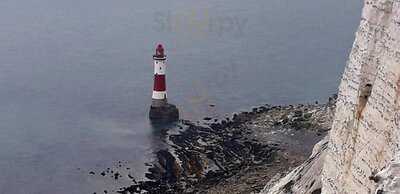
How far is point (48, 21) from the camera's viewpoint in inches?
2965

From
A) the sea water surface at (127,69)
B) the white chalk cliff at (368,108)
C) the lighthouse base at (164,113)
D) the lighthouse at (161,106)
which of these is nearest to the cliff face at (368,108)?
the white chalk cliff at (368,108)

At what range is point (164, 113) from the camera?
44.6 m

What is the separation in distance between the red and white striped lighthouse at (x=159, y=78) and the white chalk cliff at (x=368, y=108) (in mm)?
30420

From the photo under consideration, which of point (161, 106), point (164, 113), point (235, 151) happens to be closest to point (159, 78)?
point (161, 106)

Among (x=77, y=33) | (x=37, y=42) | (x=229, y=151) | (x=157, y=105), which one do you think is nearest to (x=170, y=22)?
(x=77, y=33)

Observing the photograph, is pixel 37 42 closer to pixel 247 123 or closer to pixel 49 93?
pixel 49 93

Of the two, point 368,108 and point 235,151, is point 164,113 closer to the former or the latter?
point 235,151

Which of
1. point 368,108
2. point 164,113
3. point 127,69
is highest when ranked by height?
point 368,108

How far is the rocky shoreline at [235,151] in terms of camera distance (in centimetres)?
3319

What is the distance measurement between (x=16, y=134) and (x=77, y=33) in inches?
1092

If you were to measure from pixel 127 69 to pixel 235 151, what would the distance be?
2275 centimetres

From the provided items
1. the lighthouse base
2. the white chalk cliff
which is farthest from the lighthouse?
the white chalk cliff

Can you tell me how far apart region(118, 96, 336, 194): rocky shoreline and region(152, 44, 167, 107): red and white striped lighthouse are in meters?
2.30

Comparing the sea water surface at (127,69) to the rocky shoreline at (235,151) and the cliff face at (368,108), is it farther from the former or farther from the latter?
the cliff face at (368,108)
